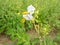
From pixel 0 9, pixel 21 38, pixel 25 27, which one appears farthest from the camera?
pixel 25 27

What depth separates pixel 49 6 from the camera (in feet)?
14.1

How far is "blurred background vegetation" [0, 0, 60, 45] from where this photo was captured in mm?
3884

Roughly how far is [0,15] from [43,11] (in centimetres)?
77

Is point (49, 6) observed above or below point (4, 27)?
above

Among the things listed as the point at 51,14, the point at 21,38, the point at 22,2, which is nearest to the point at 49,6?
the point at 51,14

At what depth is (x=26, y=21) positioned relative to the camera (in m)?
4.14

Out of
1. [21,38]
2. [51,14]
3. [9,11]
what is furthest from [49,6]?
[21,38]

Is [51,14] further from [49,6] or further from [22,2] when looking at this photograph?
[22,2]

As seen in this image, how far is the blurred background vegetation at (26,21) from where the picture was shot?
3884 mm

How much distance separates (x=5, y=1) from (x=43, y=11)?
0.69 meters

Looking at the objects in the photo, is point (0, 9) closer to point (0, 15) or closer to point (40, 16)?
point (0, 15)

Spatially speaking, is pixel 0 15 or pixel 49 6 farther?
pixel 49 6

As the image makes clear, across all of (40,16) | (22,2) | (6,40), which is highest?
(22,2)

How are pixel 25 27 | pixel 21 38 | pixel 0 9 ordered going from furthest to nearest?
pixel 25 27 < pixel 0 9 < pixel 21 38
